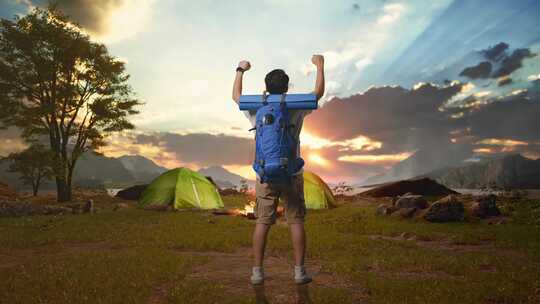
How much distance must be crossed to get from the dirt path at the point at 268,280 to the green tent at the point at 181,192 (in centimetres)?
1438

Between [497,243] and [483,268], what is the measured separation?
146 inches

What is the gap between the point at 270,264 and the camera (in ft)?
27.0

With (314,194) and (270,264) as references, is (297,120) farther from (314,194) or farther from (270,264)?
(314,194)

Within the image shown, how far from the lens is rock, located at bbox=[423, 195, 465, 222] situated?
16.2 metres

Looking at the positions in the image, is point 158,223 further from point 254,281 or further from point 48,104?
point 48,104

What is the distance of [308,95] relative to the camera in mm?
5723

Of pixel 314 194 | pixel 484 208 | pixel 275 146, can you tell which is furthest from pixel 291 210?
pixel 314 194

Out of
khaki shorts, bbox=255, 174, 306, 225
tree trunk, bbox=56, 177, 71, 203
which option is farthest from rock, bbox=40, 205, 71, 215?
khaki shorts, bbox=255, 174, 306, 225

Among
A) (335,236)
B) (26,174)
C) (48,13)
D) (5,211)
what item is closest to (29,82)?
(48,13)

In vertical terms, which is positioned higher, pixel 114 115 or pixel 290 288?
pixel 114 115

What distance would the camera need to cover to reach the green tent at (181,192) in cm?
2303

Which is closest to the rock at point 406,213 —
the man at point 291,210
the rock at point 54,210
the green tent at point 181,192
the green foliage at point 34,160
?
the green tent at point 181,192

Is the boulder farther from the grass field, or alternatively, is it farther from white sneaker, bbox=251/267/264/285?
white sneaker, bbox=251/267/264/285

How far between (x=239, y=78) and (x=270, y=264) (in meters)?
4.12
